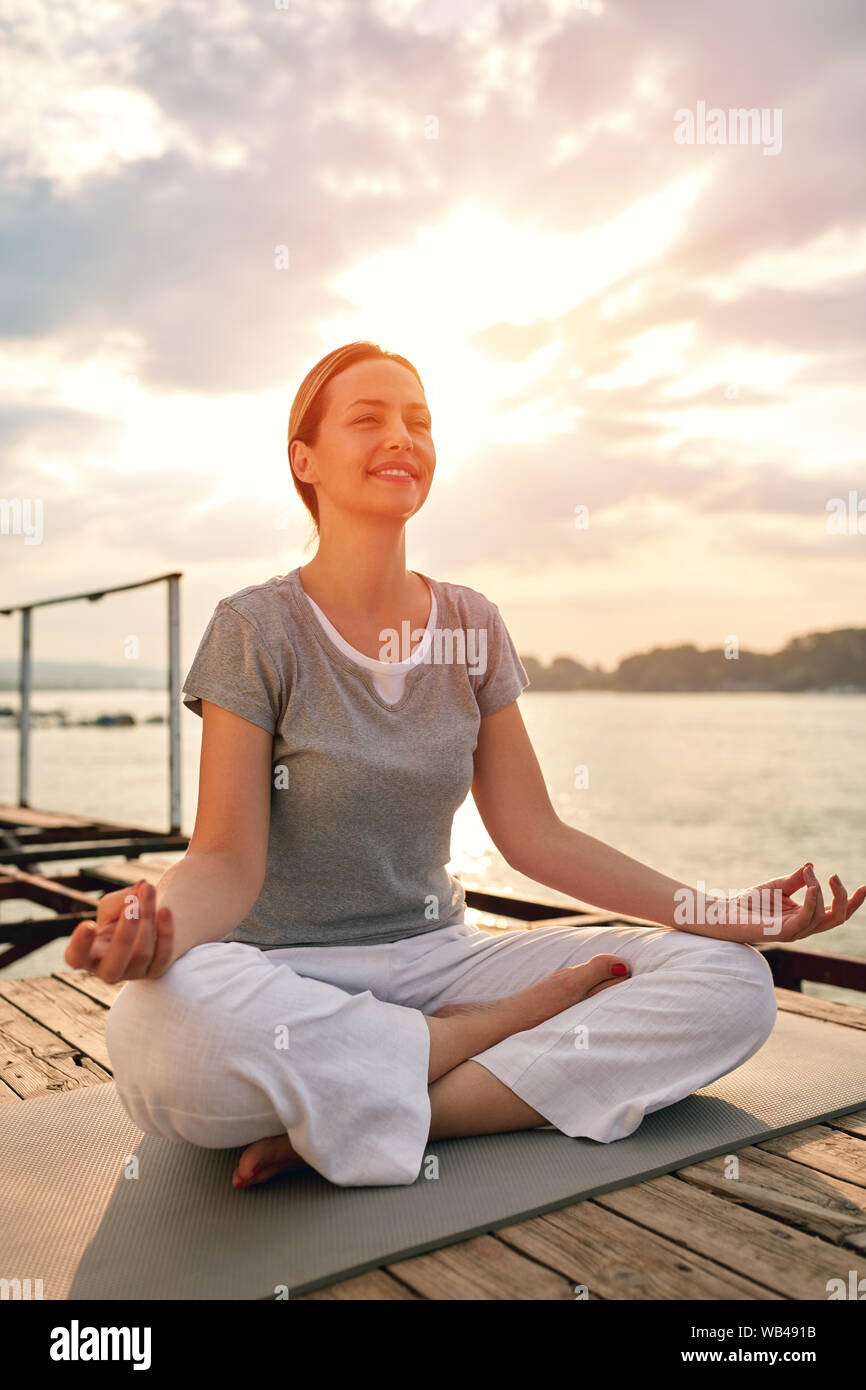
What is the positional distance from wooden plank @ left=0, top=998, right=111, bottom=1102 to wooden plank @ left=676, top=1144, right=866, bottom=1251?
119 cm

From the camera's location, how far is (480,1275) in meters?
1.12

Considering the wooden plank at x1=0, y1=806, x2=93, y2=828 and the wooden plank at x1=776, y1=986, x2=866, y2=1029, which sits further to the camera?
the wooden plank at x1=0, y1=806, x2=93, y2=828

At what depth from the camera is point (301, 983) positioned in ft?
4.45

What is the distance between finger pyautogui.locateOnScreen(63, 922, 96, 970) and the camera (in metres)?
1.10

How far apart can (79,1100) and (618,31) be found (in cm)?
512

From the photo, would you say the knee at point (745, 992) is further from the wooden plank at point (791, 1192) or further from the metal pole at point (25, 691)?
the metal pole at point (25, 691)

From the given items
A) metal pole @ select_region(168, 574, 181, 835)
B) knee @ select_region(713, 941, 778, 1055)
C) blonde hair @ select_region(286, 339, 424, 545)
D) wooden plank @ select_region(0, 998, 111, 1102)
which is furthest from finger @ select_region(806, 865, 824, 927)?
metal pole @ select_region(168, 574, 181, 835)

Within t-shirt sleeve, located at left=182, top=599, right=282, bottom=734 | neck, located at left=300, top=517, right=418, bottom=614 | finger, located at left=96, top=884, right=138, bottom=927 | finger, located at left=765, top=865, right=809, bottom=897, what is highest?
neck, located at left=300, top=517, right=418, bottom=614

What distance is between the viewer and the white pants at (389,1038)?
1.26 m

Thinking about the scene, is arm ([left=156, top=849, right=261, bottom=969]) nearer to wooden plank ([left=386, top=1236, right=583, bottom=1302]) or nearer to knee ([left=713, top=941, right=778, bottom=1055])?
wooden plank ([left=386, top=1236, right=583, bottom=1302])

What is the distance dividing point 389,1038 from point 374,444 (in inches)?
41.3

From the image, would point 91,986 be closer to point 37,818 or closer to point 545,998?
point 545,998

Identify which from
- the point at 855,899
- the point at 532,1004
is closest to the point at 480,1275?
the point at 532,1004
